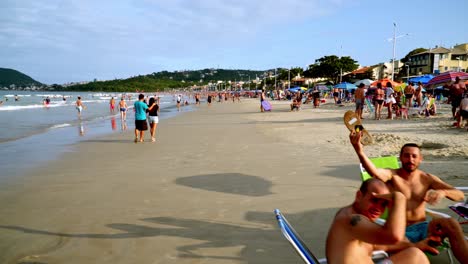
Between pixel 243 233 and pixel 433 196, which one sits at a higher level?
pixel 433 196

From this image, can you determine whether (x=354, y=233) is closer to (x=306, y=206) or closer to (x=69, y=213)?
(x=306, y=206)

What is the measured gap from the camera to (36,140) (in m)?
11.7

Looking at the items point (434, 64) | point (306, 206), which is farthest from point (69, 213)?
point (434, 64)

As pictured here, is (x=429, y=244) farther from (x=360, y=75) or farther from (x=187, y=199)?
(x=360, y=75)

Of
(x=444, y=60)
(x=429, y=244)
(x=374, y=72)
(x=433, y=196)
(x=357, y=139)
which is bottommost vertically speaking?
(x=429, y=244)

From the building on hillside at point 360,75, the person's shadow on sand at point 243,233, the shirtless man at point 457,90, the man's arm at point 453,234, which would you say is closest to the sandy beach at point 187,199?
the person's shadow on sand at point 243,233

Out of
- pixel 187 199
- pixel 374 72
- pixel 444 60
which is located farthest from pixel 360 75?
pixel 187 199

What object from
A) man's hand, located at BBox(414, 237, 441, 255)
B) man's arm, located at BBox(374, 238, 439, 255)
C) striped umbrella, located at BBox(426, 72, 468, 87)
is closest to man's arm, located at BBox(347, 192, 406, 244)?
man's arm, located at BBox(374, 238, 439, 255)

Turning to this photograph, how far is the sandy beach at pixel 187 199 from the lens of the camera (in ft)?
10.8

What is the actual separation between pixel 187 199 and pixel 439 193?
3133 millimetres

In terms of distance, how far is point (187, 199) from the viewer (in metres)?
4.74

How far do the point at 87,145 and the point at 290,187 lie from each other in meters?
7.30

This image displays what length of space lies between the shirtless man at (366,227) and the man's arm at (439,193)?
2.18 feet

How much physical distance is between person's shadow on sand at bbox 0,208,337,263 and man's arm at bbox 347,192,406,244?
1338mm
